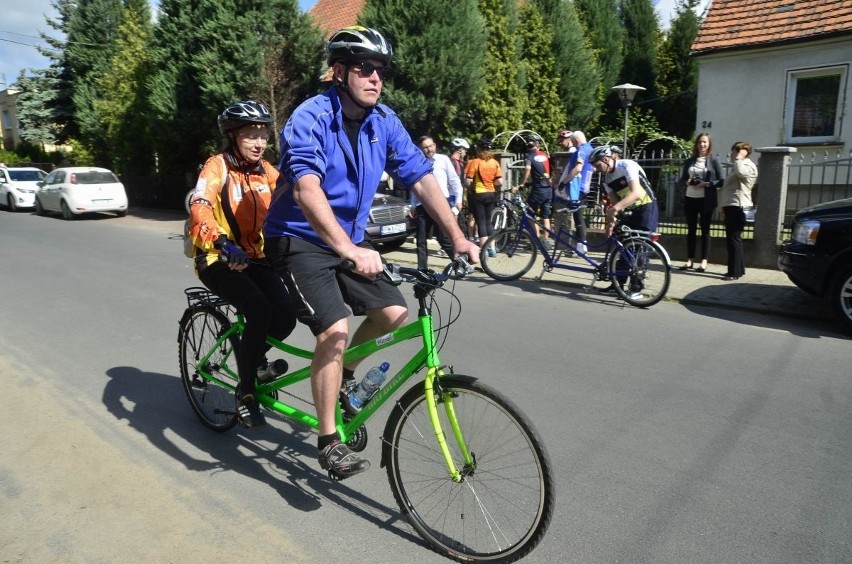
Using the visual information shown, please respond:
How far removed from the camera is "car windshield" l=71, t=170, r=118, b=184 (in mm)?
19438

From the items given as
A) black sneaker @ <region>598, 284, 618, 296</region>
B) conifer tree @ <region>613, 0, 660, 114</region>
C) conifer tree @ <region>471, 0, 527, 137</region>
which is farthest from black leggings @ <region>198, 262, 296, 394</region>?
conifer tree @ <region>613, 0, 660, 114</region>

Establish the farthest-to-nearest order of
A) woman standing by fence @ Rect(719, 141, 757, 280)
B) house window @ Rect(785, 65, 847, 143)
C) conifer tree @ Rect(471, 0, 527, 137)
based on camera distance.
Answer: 1. conifer tree @ Rect(471, 0, 527, 137)
2. house window @ Rect(785, 65, 847, 143)
3. woman standing by fence @ Rect(719, 141, 757, 280)

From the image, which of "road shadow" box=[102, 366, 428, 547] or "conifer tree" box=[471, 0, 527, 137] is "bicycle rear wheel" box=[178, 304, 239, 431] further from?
"conifer tree" box=[471, 0, 527, 137]

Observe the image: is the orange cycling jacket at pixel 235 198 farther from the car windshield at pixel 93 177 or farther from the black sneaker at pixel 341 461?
the car windshield at pixel 93 177

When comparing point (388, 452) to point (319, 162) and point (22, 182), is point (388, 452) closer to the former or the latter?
point (319, 162)

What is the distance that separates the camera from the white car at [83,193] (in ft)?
62.8

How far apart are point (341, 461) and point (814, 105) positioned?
14.6 metres

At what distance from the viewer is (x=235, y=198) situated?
390cm

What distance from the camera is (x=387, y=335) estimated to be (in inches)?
118

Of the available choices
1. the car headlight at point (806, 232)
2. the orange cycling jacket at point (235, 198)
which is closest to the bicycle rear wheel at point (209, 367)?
the orange cycling jacket at point (235, 198)

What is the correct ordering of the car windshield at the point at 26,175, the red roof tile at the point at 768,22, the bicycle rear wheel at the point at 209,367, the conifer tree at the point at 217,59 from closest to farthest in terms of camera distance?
the bicycle rear wheel at the point at 209,367 < the red roof tile at the point at 768,22 < the conifer tree at the point at 217,59 < the car windshield at the point at 26,175

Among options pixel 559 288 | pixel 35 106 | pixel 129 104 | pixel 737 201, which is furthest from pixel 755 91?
pixel 35 106

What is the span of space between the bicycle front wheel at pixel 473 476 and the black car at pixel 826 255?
15.6 ft

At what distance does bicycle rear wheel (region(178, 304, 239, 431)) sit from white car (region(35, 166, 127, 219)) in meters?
17.2
